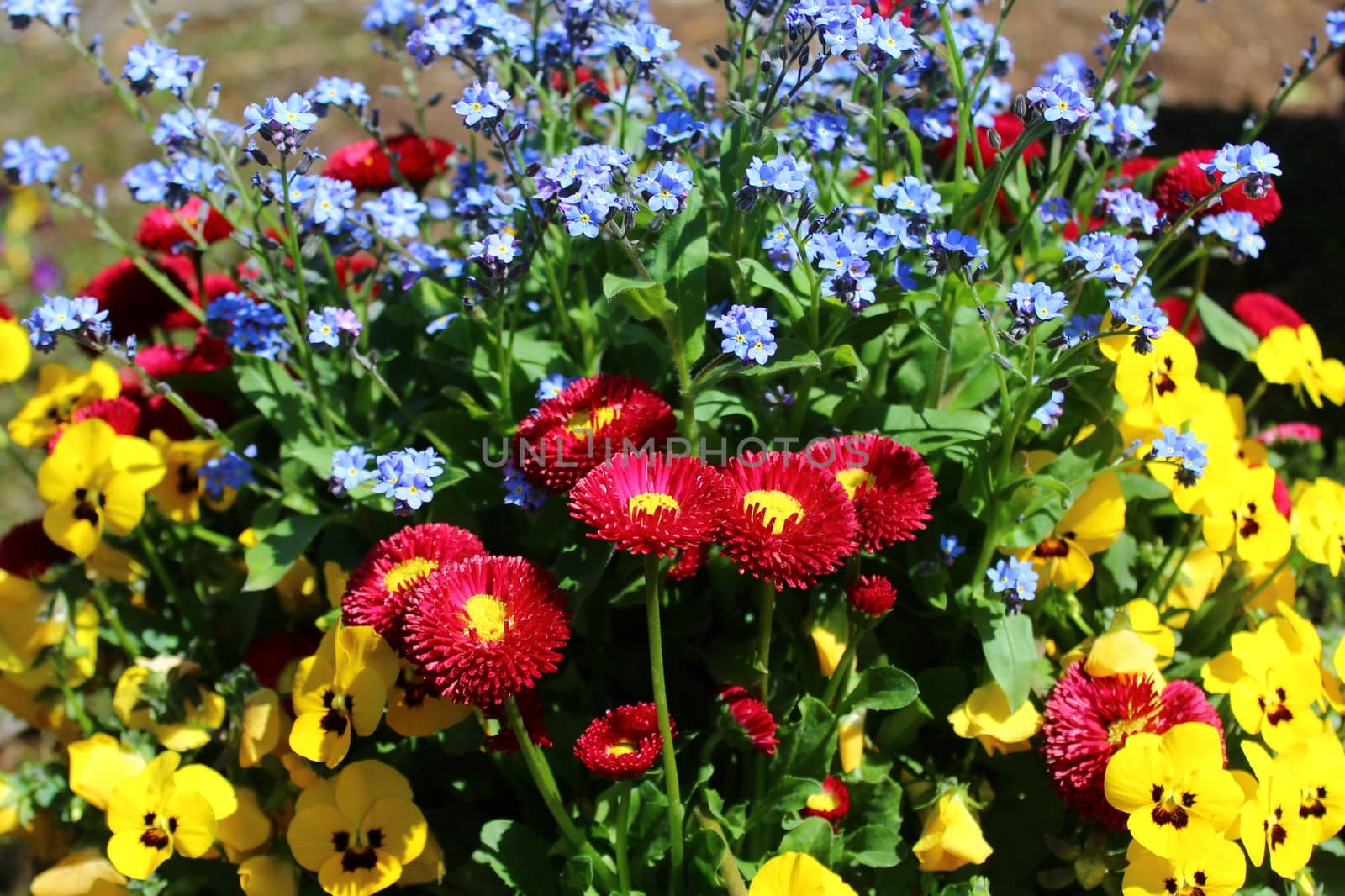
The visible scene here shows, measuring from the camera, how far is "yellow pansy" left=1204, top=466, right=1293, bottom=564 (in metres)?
1.65

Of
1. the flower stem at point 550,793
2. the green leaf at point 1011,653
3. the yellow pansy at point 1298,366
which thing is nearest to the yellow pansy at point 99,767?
the flower stem at point 550,793

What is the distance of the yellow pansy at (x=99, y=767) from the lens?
169cm

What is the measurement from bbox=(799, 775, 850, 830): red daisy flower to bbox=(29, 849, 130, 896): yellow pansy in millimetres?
1009

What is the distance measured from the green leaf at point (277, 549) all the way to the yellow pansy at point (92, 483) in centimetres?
18

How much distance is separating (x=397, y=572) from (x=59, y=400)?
3.17 feet

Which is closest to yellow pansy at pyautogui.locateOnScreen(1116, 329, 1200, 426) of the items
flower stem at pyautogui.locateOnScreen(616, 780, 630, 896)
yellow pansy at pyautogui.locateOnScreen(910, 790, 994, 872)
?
yellow pansy at pyautogui.locateOnScreen(910, 790, 994, 872)

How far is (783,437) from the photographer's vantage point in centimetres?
162

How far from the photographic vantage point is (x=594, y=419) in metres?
1.46

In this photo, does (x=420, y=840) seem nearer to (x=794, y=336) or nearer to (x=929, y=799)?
(x=929, y=799)

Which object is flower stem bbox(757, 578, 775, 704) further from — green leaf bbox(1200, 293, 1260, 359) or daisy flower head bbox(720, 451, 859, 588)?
green leaf bbox(1200, 293, 1260, 359)

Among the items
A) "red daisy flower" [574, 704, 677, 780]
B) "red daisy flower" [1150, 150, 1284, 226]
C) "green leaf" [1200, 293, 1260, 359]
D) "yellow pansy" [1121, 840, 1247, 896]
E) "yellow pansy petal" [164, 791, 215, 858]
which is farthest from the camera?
"green leaf" [1200, 293, 1260, 359]

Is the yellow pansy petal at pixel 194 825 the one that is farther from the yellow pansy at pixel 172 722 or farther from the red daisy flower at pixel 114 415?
the red daisy flower at pixel 114 415

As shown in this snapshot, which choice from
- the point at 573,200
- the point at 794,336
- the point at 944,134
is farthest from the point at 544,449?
the point at 944,134

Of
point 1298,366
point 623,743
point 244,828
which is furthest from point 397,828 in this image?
point 1298,366
